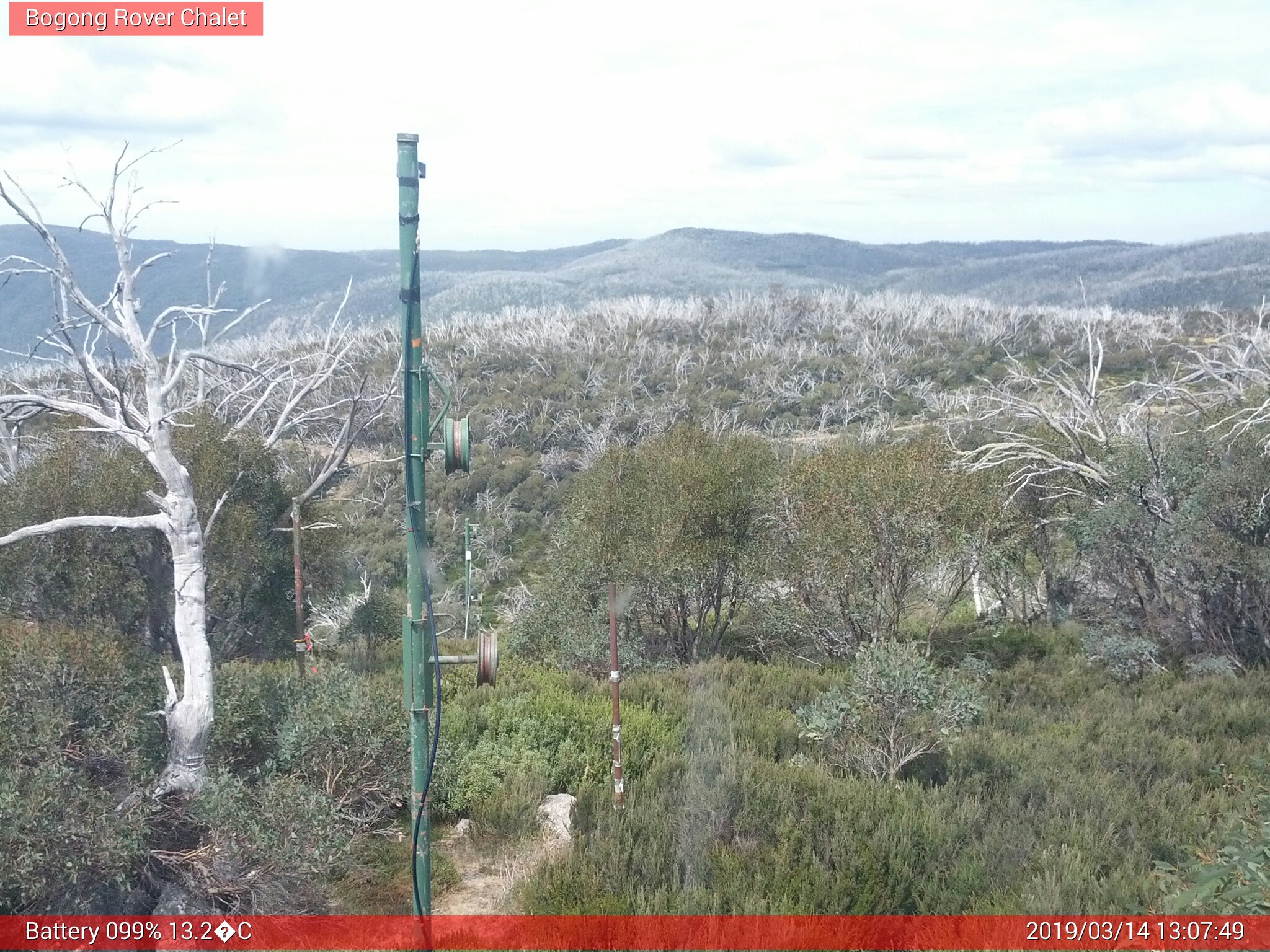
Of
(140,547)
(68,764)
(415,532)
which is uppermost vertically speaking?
(415,532)

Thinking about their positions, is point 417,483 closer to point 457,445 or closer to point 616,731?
point 457,445

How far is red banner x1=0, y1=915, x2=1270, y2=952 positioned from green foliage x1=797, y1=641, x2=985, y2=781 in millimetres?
2642

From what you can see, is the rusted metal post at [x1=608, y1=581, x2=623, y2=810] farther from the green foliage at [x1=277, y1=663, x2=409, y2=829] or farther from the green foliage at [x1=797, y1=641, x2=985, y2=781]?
the green foliage at [x1=797, y1=641, x2=985, y2=781]

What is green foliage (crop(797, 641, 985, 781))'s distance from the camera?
8.59 m

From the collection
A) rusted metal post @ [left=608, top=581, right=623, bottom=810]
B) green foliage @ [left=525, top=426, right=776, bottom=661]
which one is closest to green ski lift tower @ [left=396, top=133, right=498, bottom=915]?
rusted metal post @ [left=608, top=581, right=623, bottom=810]

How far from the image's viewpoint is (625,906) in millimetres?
5926

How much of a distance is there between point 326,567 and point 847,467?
25.5ft

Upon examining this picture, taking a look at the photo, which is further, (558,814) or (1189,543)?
(1189,543)

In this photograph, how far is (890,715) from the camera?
28.8ft

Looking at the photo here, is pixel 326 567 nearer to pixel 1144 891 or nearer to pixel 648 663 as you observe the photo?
pixel 648 663

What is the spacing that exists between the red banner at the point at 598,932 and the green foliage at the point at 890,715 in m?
2.64

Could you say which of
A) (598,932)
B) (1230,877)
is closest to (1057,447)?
(1230,877)

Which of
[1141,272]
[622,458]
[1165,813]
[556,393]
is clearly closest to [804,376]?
[556,393]

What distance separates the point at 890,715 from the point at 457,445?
575 cm
